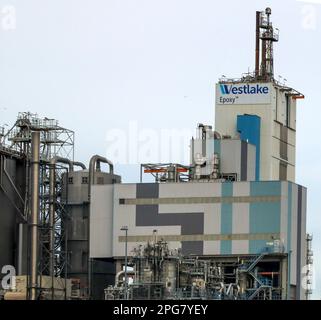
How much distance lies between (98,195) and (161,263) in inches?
351

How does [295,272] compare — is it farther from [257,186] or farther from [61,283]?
[61,283]

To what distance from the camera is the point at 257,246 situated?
5766 cm

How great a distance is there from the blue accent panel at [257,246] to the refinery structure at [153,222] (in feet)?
0.18

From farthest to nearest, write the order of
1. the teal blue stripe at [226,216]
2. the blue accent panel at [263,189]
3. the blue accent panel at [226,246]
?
the teal blue stripe at [226,216] < the blue accent panel at [226,246] < the blue accent panel at [263,189]

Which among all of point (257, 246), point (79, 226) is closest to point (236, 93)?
point (257, 246)

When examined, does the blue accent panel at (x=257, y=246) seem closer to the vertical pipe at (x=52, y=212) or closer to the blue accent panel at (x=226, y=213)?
the blue accent panel at (x=226, y=213)

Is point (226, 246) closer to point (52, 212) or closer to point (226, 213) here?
point (226, 213)

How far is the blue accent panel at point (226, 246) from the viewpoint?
2283 inches

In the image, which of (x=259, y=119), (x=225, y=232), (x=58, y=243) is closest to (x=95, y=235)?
(x=58, y=243)

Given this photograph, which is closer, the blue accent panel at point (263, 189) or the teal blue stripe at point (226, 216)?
the blue accent panel at point (263, 189)

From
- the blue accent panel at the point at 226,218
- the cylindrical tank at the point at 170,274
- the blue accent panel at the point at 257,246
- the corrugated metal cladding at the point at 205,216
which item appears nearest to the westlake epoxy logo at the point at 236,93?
the corrugated metal cladding at the point at 205,216

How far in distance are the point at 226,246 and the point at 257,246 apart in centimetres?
152

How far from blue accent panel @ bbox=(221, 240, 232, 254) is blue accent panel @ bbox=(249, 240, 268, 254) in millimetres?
956

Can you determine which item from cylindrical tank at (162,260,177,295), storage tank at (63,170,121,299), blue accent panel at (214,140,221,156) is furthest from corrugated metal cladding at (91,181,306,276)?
cylindrical tank at (162,260,177,295)
